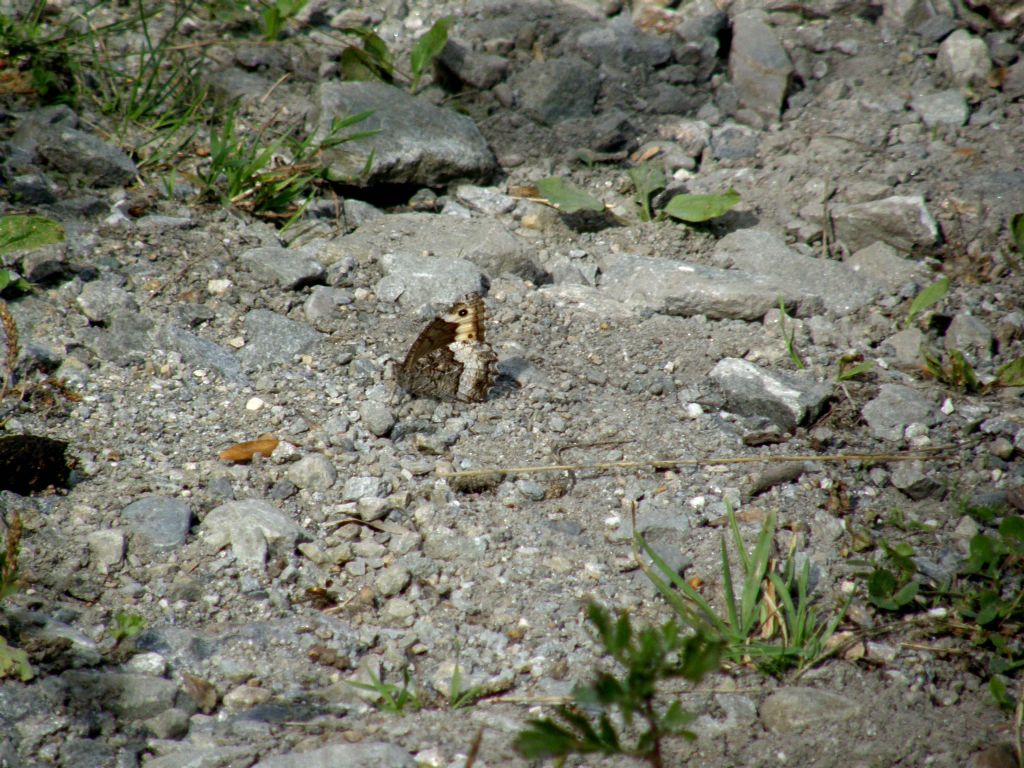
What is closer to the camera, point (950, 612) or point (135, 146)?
point (950, 612)

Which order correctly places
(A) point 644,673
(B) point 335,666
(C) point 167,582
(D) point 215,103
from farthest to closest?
(D) point 215,103 < (C) point 167,582 < (B) point 335,666 < (A) point 644,673

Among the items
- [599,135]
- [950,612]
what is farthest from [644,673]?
[599,135]

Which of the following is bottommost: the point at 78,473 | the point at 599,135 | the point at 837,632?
the point at 837,632

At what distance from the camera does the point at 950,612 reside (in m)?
2.66

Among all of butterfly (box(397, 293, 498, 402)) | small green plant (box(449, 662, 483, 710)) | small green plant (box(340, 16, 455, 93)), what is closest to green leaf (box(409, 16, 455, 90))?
small green plant (box(340, 16, 455, 93))

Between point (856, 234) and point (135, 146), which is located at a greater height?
point (135, 146)

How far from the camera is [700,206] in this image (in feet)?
13.9

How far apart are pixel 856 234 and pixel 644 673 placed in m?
3.21

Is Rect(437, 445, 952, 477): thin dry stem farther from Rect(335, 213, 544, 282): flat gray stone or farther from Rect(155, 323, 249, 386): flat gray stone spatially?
Rect(335, 213, 544, 282): flat gray stone

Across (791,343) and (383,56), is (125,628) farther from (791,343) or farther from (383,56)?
(383,56)

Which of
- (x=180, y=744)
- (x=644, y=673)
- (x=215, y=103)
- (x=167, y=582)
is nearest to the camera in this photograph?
(x=644, y=673)

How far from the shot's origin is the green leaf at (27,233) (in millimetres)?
3383

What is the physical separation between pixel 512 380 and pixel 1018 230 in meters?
2.41

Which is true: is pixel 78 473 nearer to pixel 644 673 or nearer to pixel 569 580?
pixel 569 580
